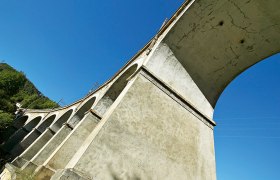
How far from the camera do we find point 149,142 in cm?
532

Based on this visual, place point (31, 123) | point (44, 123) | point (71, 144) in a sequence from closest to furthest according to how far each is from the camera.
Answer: point (71, 144) < point (44, 123) < point (31, 123)

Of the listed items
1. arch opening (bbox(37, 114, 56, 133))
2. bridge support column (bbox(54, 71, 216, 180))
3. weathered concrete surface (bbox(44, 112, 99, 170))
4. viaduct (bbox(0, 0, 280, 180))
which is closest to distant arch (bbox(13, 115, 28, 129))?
arch opening (bbox(37, 114, 56, 133))

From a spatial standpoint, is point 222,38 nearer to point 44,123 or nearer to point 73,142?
point 73,142

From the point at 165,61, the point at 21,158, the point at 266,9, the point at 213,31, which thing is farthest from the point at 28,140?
the point at 266,9

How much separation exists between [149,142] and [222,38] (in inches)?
152

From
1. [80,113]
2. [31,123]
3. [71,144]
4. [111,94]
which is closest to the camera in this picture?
[71,144]

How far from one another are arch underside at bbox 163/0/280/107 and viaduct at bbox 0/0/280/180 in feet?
0.07

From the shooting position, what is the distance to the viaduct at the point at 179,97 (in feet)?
15.5

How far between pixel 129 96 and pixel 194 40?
2.87m

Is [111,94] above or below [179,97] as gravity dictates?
above

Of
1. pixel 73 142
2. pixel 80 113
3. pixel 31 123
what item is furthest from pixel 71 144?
Result: pixel 31 123

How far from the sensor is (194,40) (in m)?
6.75

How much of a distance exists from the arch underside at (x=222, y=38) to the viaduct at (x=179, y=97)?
0.02 metres

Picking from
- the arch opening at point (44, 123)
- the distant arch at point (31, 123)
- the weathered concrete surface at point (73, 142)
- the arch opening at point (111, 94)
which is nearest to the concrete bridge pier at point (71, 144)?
the weathered concrete surface at point (73, 142)
